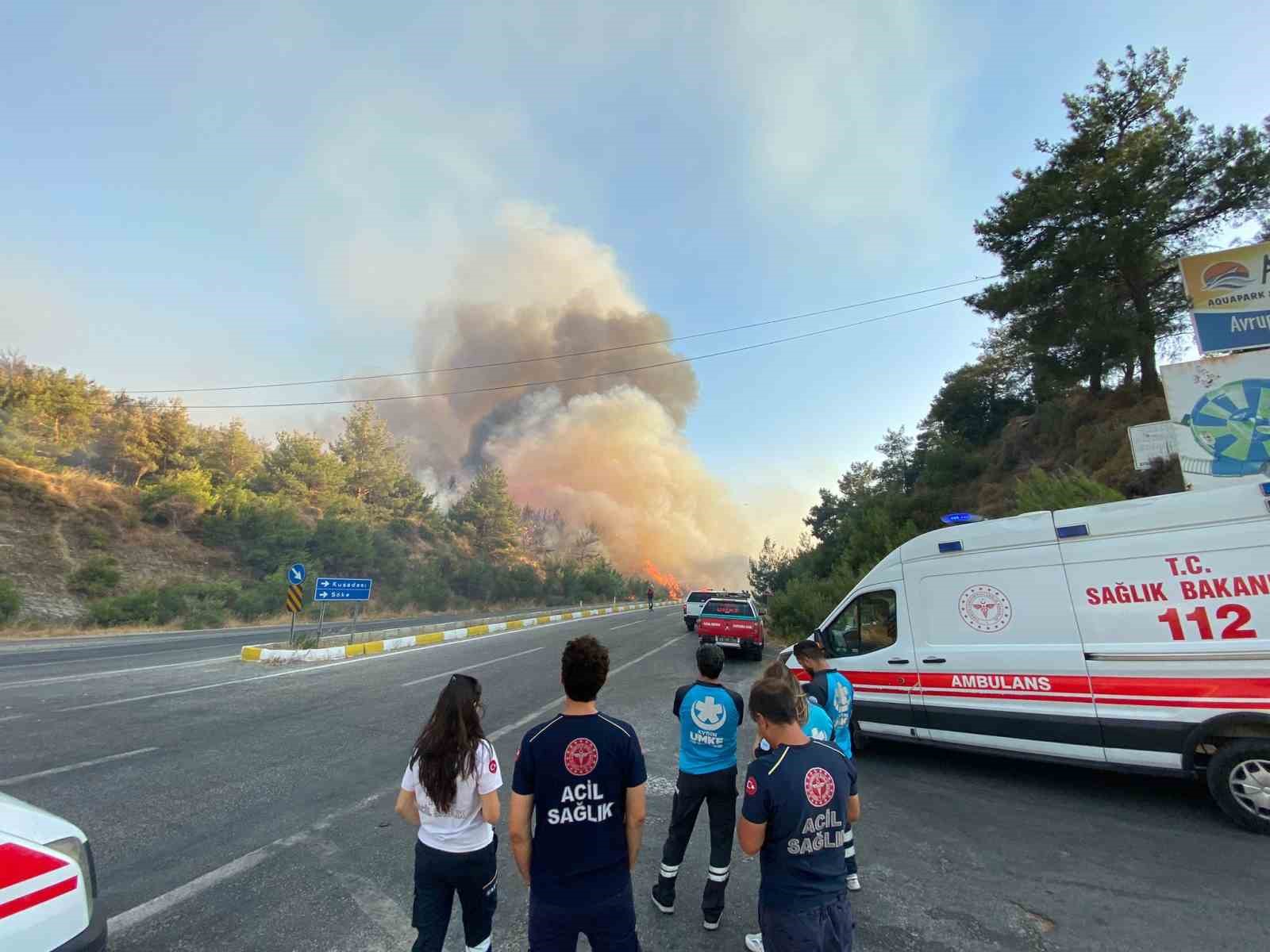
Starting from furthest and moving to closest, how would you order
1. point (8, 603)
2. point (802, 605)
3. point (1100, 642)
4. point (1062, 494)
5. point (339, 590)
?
point (8, 603), point (802, 605), point (339, 590), point (1062, 494), point (1100, 642)

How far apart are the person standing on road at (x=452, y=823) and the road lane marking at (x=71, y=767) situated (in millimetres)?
5361

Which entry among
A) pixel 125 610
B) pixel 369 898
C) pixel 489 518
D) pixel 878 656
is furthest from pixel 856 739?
pixel 489 518

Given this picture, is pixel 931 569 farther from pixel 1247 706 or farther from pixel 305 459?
pixel 305 459

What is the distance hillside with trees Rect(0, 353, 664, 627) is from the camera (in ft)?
82.8

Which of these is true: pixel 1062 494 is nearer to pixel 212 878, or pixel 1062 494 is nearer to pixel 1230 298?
pixel 1230 298

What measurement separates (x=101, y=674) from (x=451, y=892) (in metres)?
13.1

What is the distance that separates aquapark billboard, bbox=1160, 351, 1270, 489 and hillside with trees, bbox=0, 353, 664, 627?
32290 millimetres

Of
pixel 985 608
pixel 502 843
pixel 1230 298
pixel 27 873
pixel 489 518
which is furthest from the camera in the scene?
pixel 489 518

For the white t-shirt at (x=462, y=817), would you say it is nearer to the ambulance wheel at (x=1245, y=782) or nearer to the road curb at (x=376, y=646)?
the ambulance wheel at (x=1245, y=782)

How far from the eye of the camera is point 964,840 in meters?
4.31

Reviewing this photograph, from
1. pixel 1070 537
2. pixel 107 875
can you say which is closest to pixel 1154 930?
pixel 1070 537

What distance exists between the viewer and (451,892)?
94.8 inches

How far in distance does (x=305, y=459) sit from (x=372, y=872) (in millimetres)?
47833

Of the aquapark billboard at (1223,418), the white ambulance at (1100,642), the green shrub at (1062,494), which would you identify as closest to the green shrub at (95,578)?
the white ambulance at (1100,642)
